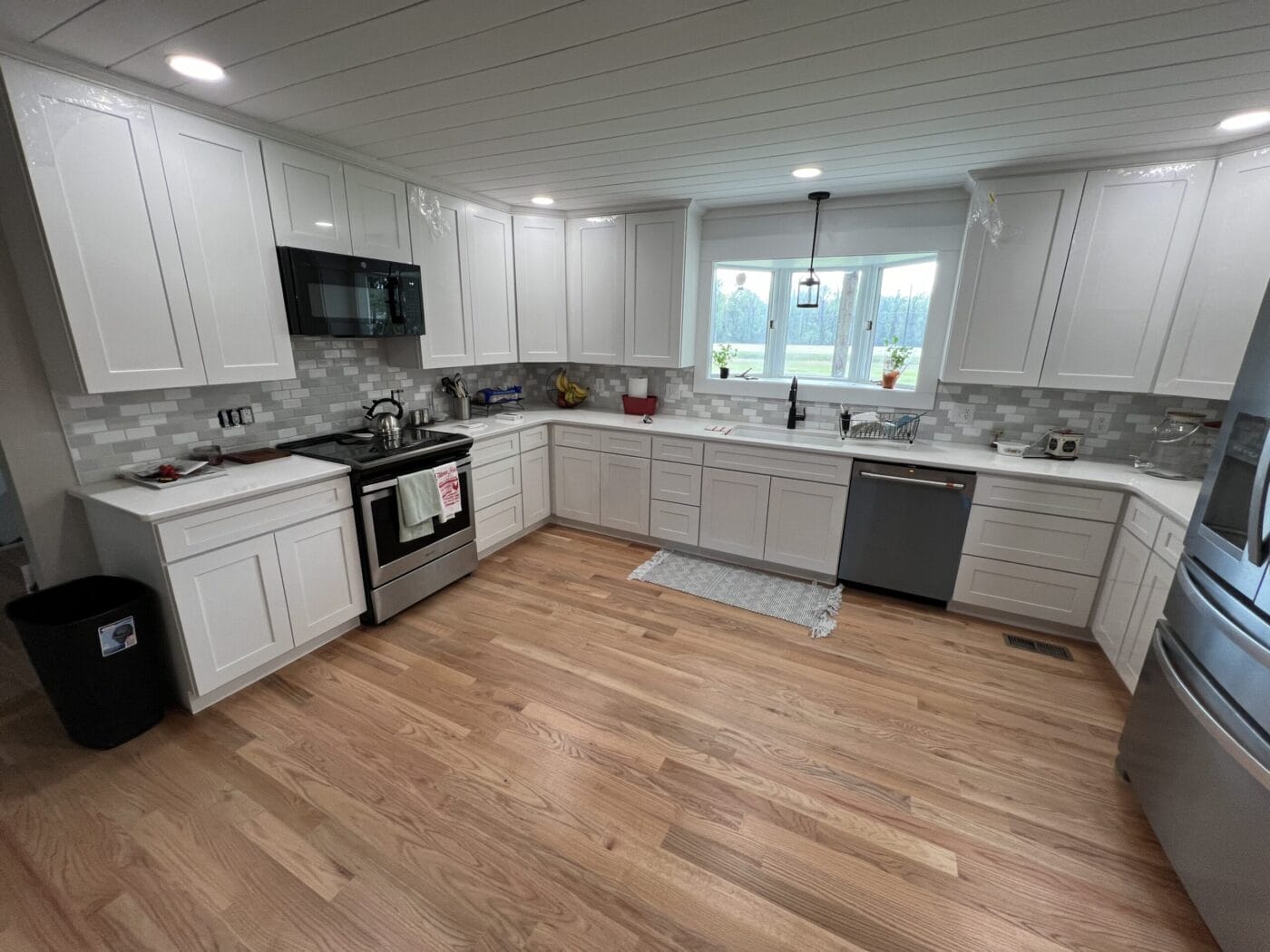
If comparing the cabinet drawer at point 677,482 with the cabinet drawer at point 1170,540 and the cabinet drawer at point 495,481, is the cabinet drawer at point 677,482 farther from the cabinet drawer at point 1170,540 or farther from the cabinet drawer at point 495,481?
the cabinet drawer at point 1170,540

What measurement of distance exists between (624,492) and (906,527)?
1.89 metres

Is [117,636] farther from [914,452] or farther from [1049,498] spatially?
[1049,498]

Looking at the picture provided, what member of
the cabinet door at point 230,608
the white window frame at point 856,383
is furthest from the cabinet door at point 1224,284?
the cabinet door at point 230,608

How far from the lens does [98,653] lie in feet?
5.88

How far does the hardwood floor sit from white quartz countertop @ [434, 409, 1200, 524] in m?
0.92

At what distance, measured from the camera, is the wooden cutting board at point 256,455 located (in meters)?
2.42

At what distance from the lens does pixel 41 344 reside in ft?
6.29

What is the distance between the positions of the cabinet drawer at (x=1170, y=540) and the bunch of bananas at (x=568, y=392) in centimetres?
357

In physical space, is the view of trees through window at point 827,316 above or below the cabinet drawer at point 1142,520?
above

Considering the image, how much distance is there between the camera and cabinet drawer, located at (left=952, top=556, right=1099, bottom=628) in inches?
103

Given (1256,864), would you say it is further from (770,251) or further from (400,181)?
(400,181)

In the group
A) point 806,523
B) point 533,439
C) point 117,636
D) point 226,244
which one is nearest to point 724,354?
point 806,523

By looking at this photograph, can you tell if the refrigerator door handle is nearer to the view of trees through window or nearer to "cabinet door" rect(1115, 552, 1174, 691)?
"cabinet door" rect(1115, 552, 1174, 691)

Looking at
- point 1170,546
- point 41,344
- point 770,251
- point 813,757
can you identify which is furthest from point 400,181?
point 1170,546
